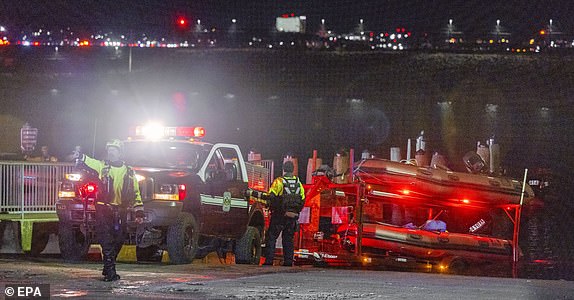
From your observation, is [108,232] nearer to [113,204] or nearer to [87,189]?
[113,204]

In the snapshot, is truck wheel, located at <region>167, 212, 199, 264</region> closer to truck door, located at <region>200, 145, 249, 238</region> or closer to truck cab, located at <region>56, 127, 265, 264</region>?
truck cab, located at <region>56, 127, 265, 264</region>

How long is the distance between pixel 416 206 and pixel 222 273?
704 cm

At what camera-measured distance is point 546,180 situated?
122ft

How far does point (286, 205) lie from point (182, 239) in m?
1.86

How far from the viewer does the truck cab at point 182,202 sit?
13.7 metres

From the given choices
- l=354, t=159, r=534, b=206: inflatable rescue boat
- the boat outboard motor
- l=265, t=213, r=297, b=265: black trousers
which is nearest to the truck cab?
l=265, t=213, r=297, b=265: black trousers

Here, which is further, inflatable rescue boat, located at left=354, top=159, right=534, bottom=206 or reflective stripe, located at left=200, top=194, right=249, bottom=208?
inflatable rescue boat, located at left=354, top=159, right=534, bottom=206

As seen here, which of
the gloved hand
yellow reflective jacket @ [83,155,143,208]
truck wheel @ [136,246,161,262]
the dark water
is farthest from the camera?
the dark water

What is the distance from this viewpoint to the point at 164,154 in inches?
583

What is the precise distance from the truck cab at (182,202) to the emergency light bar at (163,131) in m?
0.01

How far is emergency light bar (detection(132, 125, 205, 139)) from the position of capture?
15141 mm

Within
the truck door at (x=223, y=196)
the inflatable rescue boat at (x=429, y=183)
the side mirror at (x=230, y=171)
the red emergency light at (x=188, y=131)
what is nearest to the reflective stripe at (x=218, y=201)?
the truck door at (x=223, y=196)

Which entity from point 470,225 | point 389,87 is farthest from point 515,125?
point 470,225

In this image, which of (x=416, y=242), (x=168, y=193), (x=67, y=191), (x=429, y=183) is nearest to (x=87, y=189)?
(x=67, y=191)
